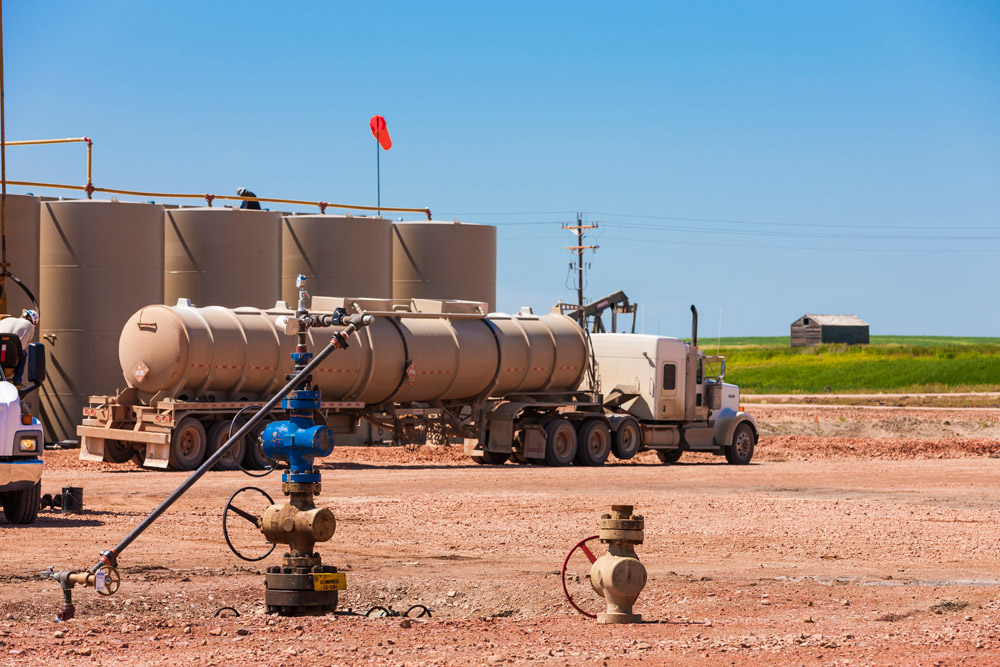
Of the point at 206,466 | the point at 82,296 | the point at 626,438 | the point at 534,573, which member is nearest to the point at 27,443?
the point at 534,573

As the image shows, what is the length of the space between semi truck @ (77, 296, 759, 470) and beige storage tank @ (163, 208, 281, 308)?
2.87 meters

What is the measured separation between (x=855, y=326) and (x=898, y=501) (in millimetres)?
118156

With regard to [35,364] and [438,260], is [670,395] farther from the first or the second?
[35,364]

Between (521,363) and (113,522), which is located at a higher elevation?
(521,363)

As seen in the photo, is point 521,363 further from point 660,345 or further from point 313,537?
point 313,537

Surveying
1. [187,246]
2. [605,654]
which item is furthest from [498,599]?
[187,246]

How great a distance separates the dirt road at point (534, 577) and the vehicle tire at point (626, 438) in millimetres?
A: 7622

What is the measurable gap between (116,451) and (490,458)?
853 centimetres

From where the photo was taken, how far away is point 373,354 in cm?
2898

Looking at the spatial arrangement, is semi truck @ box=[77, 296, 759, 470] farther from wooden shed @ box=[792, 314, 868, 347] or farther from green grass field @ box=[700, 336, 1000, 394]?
wooden shed @ box=[792, 314, 868, 347]

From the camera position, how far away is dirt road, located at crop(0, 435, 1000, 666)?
9.64 meters

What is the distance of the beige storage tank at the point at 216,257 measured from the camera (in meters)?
34.8

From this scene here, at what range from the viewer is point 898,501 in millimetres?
21766

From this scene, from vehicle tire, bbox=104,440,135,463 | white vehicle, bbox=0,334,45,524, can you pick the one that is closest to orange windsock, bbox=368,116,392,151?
vehicle tire, bbox=104,440,135,463
